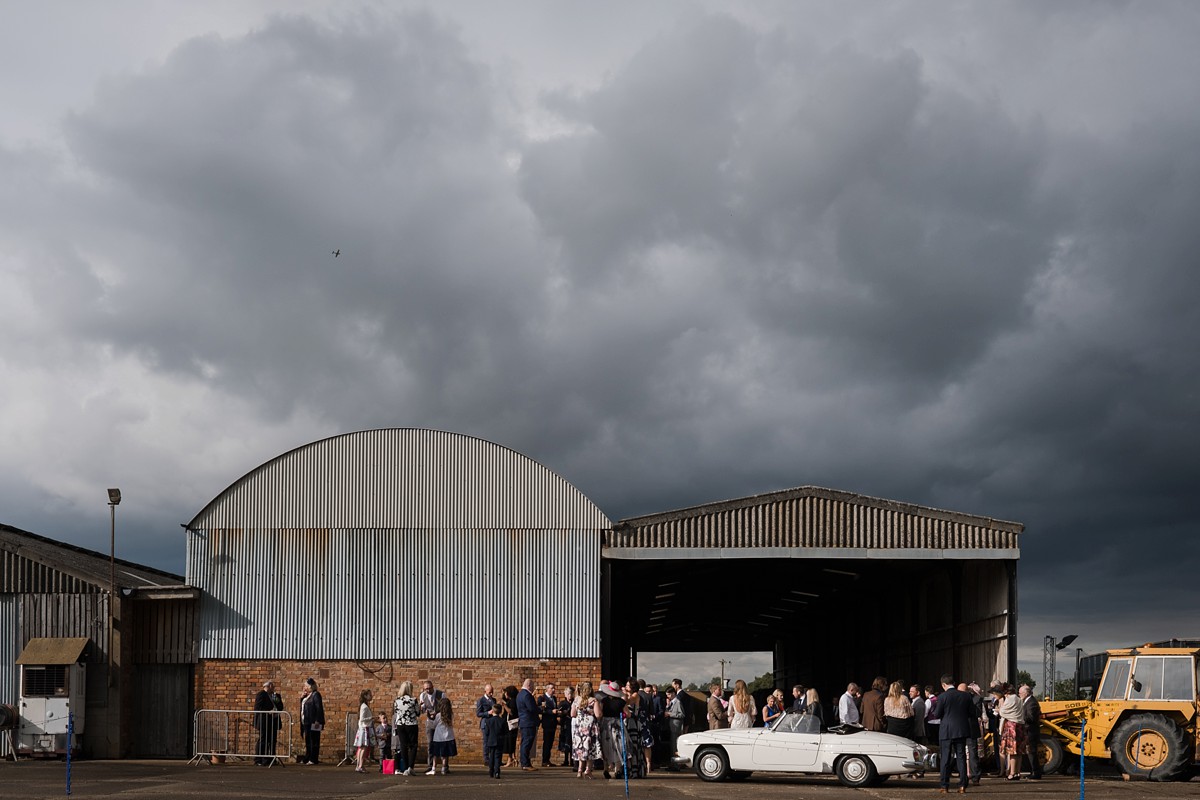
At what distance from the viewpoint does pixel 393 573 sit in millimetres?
28031

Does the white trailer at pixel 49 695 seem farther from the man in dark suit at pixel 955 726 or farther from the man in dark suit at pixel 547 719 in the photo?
the man in dark suit at pixel 955 726

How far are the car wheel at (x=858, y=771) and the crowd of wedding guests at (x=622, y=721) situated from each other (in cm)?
82

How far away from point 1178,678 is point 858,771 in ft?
18.6

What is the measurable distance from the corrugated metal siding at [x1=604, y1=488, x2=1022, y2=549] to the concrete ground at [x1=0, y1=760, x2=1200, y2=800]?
19.6 feet

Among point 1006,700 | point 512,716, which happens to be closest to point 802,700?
point 1006,700

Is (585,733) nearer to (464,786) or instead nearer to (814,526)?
(464,786)

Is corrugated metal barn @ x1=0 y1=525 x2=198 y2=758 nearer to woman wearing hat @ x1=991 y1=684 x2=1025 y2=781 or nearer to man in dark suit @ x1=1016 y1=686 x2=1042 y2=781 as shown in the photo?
woman wearing hat @ x1=991 y1=684 x2=1025 y2=781

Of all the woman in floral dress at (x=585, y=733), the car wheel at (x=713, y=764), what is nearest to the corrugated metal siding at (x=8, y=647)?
the woman in floral dress at (x=585, y=733)

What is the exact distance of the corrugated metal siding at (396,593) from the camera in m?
27.7

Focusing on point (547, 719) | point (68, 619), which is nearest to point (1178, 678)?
point (547, 719)

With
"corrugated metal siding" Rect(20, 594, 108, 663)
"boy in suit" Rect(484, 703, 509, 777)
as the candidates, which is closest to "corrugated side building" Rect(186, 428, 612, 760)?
"corrugated metal siding" Rect(20, 594, 108, 663)

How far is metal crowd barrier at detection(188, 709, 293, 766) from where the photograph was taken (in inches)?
1024

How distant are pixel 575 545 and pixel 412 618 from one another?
3612mm

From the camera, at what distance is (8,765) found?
24.3 m
